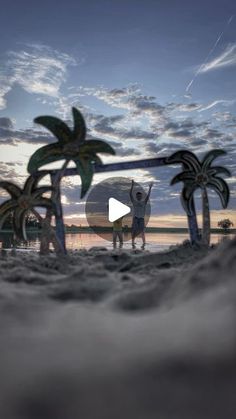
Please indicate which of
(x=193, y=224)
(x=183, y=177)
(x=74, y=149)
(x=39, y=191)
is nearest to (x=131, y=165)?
(x=183, y=177)

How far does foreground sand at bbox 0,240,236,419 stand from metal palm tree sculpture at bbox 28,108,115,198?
17.2ft

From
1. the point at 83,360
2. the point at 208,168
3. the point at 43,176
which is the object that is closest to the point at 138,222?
the point at 208,168

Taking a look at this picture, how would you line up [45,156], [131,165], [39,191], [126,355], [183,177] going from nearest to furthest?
1. [126,355]
2. [39,191]
3. [45,156]
4. [131,165]
5. [183,177]

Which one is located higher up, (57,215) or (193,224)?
(57,215)

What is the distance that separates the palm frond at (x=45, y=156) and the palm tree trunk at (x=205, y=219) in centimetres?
384

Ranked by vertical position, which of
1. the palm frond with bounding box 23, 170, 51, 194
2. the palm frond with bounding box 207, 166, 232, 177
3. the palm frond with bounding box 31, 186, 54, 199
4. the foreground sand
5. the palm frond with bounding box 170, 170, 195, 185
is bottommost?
the foreground sand

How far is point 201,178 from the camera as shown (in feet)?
30.2

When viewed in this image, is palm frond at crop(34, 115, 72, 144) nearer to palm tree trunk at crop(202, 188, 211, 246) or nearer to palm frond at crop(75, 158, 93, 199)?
palm frond at crop(75, 158, 93, 199)

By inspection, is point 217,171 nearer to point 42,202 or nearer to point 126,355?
point 42,202

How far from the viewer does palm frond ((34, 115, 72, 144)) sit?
7695 mm

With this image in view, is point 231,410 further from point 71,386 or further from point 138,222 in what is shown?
point 138,222

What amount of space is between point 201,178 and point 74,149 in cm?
334

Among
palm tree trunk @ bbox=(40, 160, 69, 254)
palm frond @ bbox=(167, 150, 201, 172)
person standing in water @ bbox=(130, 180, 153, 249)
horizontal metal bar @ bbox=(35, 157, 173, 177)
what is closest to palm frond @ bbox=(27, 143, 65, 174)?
palm tree trunk @ bbox=(40, 160, 69, 254)

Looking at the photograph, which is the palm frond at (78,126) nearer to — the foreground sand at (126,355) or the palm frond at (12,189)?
the palm frond at (12,189)
